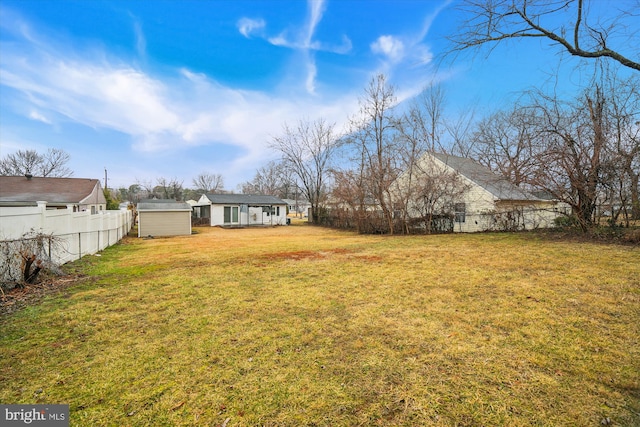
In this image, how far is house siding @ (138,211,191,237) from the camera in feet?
52.9

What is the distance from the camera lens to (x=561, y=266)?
6.02 meters

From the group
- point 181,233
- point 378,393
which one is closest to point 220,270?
point 378,393

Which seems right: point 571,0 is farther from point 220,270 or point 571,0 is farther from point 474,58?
point 220,270

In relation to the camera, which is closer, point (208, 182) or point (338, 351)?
point (338, 351)

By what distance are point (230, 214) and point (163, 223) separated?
7575 mm

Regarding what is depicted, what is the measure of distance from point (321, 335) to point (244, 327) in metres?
0.95

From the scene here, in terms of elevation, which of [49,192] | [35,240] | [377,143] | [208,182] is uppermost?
[208,182]

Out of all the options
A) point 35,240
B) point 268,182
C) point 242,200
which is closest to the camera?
point 35,240

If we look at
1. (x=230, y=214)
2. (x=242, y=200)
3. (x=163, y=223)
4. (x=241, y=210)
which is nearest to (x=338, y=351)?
(x=163, y=223)

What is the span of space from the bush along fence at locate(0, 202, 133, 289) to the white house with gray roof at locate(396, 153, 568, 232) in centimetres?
1325

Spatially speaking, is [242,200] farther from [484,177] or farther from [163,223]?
[484,177]

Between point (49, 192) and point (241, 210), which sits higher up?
point (49, 192)

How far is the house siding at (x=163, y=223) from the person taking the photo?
16125mm

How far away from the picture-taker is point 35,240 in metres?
5.33
